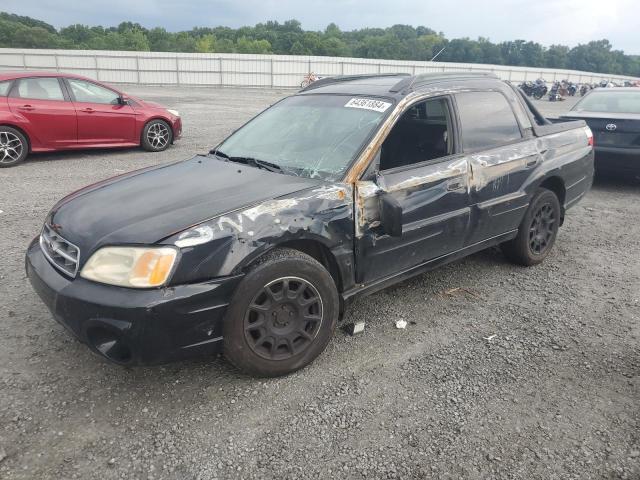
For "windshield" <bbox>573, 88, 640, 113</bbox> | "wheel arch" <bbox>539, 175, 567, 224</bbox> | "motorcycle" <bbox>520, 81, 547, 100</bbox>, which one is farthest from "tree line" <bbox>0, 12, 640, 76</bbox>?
"wheel arch" <bbox>539, 175, 567, 224</bbox>

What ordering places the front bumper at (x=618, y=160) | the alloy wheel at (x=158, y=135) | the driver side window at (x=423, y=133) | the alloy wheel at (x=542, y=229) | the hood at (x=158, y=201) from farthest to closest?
the alloy wheel at (x=158, y=135) < the front bumper at (x=618, y=160) < the alloy wheel at (x=542, y=229) < the driver side window at (x=423, y=133) < the hood at (x=158, y=201)

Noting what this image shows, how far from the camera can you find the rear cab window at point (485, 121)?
3.70 metres

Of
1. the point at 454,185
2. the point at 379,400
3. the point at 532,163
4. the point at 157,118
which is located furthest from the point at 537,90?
the point at 379,400

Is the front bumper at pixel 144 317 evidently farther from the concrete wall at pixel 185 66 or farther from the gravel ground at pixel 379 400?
the concrete wall at pixel 185 66

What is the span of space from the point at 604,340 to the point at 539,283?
3.08ft

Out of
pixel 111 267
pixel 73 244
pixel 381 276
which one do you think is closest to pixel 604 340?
pixel 381 276

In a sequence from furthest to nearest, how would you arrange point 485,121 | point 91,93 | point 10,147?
point 91,93 → point 10,147 → point 485,121

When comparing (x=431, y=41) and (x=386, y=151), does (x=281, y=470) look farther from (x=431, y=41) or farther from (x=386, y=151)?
(x=431, y=41)

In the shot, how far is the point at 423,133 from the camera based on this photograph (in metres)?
3.71

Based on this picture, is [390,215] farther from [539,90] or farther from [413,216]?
[539,90]

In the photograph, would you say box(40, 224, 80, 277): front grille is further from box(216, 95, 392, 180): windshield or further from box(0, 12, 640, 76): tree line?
box(0, 12, 640, 76): tree line

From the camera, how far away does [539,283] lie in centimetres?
Answer: 421

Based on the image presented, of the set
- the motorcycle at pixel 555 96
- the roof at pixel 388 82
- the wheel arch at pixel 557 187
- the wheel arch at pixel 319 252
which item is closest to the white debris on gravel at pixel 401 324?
the wheel arch at pixel 319 252

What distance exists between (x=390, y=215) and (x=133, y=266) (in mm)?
1469
